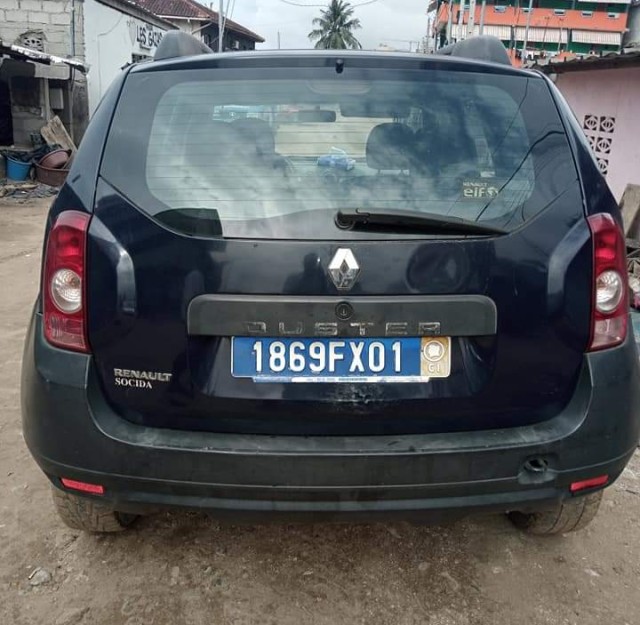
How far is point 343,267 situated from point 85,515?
1.39m

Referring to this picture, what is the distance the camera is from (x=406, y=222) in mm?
Result: 1816

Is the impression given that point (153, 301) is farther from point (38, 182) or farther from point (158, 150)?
point (38, 182)

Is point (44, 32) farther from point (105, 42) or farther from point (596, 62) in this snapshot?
point (596, 62)

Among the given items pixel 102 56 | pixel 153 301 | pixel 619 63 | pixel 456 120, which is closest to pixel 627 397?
pixel 456 120

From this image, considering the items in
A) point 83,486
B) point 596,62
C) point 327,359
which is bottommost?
point 83,486

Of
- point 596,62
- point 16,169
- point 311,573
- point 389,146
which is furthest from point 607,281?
point 16,169

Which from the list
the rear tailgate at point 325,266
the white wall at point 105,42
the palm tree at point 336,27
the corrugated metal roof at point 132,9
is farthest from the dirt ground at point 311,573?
the palm tree at point 336,27

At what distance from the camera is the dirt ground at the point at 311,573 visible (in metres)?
2.18

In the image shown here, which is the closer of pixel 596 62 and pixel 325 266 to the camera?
pixel 325 266

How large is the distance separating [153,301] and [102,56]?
2043cm

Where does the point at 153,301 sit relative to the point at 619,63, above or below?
below

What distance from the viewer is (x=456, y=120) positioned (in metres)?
1.96

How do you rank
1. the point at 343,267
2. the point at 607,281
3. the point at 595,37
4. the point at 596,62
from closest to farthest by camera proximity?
the point at 343,267 < the point at 607,281 < the point at 596,62 < the point at 595,37


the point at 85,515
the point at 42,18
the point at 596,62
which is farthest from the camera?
the point at 42,18
